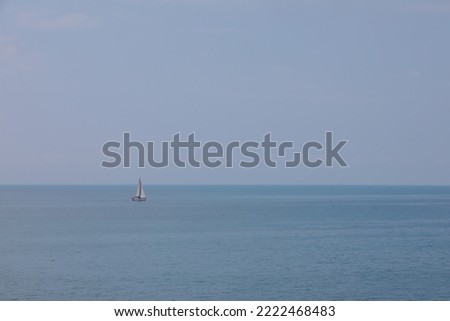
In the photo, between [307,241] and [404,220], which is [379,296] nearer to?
[307,241]

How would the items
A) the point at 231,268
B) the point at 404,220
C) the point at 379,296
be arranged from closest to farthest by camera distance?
the point at 379,296 < the point at 231,268 < the point at 404,220

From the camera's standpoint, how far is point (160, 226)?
206ft

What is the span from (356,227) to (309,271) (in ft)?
91.8

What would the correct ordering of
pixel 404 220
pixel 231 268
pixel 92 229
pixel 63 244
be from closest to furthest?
pixel 231 268 → pixel 63 244 → pixel 92 229 → pixel 404 220

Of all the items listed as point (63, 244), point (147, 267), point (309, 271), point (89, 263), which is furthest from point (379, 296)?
point (63, 244)

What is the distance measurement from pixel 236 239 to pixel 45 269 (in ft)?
59.8

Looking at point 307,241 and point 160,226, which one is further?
point 160,226

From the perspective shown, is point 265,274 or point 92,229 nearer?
point 265,274

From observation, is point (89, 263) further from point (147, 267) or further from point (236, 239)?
point (236, 239)

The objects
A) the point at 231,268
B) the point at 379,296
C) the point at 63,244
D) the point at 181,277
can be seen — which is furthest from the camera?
the point at 63,244

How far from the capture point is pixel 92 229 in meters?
60.2

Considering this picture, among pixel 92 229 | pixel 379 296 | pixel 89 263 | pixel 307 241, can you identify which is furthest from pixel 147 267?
pixel 92 229

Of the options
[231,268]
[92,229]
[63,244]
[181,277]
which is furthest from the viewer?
[92,229]

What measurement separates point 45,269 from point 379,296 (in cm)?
1776
